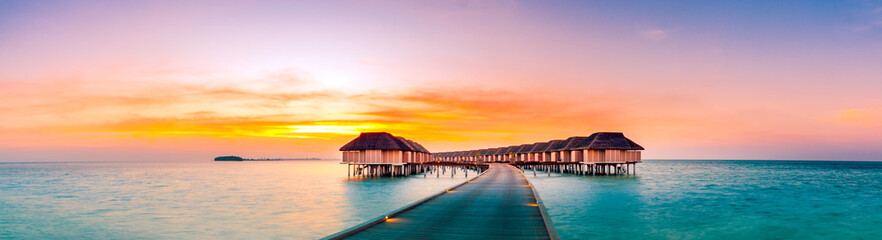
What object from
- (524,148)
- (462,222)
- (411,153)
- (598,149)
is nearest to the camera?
(462,222)

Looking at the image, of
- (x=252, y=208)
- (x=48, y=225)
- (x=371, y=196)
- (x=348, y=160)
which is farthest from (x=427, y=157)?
(x=48, y=225)

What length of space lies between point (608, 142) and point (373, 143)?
2631cm

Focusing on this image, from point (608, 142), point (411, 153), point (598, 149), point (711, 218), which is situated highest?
point (608, 142)

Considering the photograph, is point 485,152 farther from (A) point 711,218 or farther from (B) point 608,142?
(A) point 711,218

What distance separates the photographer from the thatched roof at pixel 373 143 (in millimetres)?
50250

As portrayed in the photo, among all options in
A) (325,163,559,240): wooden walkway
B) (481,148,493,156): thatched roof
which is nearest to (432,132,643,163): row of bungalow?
(325,163,559,240): wooden walkway

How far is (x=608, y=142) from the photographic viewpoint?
54.5 m

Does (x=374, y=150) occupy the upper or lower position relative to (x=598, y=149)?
lower

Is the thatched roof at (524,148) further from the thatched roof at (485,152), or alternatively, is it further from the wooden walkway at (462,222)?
the wooden walkway at (462,222)

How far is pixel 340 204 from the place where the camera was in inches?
1110

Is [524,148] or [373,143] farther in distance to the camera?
[524,148]

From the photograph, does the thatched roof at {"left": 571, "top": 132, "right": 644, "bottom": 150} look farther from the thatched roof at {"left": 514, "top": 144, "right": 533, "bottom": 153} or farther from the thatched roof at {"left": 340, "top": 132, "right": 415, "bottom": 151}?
the thatched roof at {"left": 514, "top": 144, "right": 533, "bottom": 153}

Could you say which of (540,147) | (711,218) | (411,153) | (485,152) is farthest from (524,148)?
(711,218)

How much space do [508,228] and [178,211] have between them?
20553 millimetres
